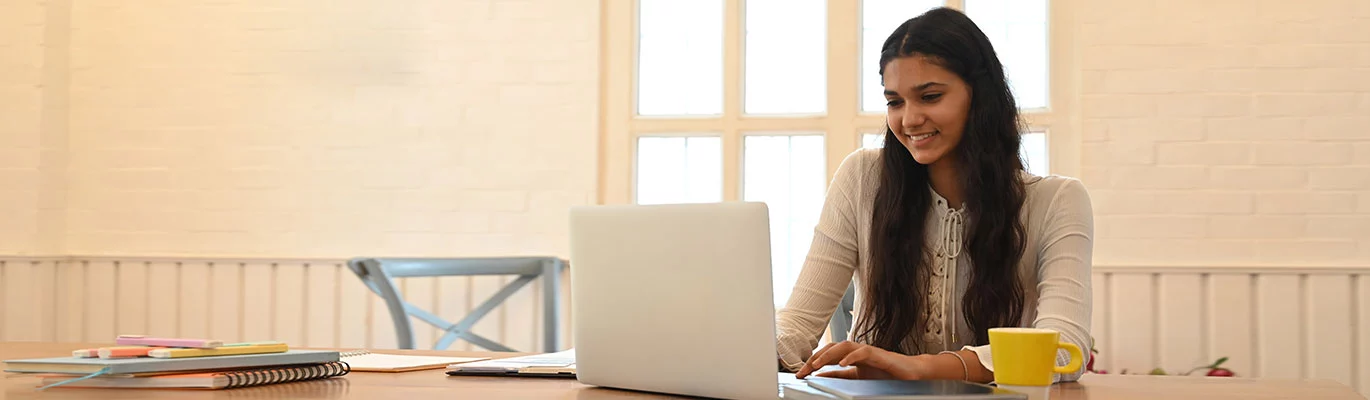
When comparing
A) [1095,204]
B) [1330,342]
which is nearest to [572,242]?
[1095,204]

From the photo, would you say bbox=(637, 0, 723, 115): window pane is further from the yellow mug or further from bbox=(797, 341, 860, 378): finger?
the yellow mug

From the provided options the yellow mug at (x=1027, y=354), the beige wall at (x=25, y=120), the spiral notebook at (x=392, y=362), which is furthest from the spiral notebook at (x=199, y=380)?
the beige wall at (x=25, y=120)

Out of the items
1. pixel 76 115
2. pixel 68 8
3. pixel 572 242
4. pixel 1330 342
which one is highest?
pixel 68 8

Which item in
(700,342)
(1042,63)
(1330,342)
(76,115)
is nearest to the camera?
(700,342)

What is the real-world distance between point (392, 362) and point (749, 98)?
264 centimetres

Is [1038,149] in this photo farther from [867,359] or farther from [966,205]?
[867,359]

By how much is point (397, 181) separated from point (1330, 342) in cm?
299

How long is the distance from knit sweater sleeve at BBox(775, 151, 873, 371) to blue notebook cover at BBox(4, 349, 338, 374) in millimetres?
747

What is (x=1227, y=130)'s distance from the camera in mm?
3873

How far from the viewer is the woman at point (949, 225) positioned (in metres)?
1.91

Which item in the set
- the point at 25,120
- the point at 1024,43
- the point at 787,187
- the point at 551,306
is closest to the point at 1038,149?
the point at 1024,43

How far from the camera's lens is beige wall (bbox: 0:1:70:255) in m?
4.41

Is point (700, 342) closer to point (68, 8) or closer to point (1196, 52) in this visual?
point (1196, 52)

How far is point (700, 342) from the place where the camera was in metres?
1.36
